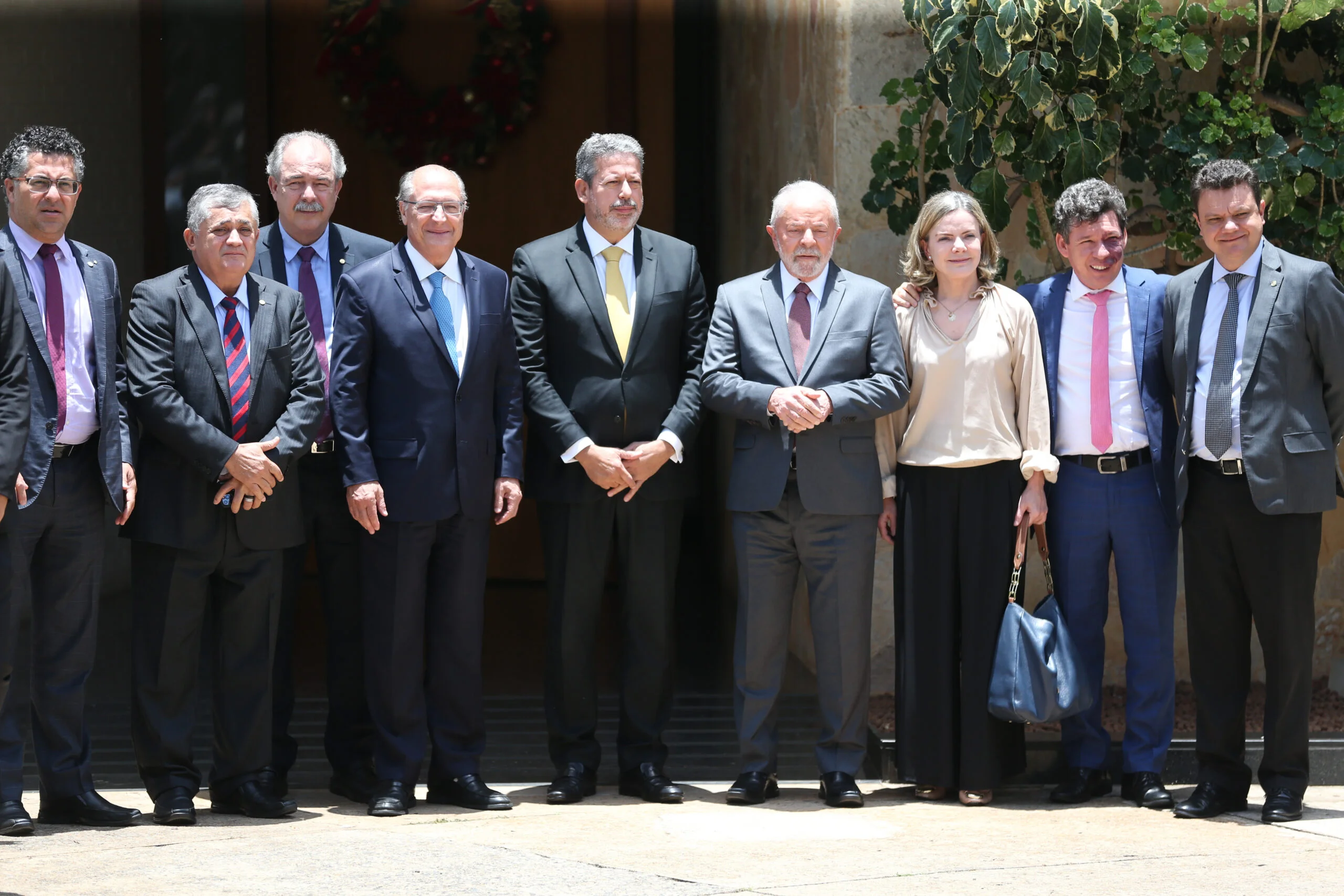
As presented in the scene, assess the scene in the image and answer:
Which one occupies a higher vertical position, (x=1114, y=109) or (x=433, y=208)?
(x=1114, y=109)

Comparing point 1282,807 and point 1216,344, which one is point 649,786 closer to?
point 1282,807

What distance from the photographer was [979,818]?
440 centimetres

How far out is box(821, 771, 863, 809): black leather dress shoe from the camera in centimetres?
452

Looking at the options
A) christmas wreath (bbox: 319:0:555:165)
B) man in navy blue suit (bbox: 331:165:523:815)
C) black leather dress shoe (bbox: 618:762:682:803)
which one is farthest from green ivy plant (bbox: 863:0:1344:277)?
christmas wreath (bbox: 319:0:555:165)

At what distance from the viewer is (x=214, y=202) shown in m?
4.39

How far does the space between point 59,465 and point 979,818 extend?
260cm

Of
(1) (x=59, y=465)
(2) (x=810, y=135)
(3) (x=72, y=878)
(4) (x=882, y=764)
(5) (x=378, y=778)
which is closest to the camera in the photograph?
(3) (x=72, y=878)

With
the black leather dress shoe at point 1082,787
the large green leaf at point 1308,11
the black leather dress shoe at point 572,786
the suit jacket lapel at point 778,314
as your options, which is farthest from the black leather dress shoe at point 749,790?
the large green leaf at point 1308,11

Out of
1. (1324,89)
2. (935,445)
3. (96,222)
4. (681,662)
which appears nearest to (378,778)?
(935,445)

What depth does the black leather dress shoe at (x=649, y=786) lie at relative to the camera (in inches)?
179

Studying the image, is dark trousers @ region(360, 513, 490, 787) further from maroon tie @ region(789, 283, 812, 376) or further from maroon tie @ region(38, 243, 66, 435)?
maroon tie @ region(789, 283, 812, 376)

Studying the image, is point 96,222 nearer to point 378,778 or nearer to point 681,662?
point 681,662

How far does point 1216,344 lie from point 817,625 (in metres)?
1.35

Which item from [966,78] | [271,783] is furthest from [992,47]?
[271,783]
